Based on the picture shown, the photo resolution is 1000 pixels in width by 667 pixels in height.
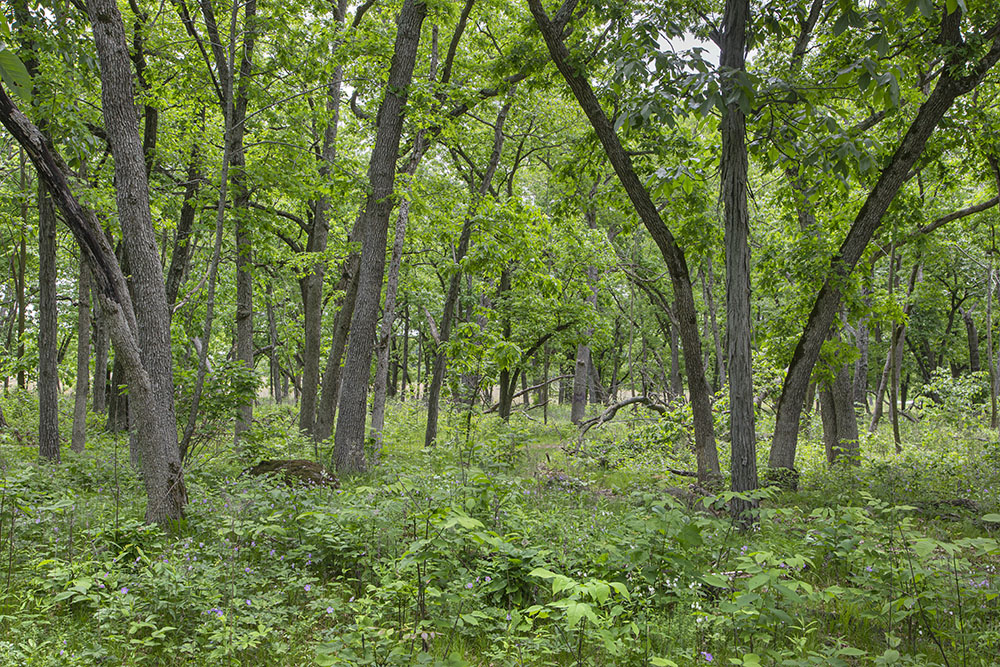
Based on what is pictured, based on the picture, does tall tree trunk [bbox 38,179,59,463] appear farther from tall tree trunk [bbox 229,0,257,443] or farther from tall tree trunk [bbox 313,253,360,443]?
tall tree trunk [bbox 313,253,360,443]

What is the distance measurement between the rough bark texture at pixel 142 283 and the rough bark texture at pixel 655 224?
418 cm

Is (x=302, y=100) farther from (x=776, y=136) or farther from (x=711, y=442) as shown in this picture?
(x=711, y=442)

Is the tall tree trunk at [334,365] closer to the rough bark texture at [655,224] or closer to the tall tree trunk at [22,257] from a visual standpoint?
the tall tree trunk at [22,257]

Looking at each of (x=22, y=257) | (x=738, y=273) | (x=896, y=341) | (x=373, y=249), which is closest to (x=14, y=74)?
(x=738, y=273)

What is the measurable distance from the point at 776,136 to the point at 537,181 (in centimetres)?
1809

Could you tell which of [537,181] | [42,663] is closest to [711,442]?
[42,663]

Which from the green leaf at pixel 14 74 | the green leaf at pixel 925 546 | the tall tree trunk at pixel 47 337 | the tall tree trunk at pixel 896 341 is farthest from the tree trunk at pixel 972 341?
the tall tree trunk at pixel 47 337

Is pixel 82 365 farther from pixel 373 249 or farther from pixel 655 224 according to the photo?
pixel 655 224

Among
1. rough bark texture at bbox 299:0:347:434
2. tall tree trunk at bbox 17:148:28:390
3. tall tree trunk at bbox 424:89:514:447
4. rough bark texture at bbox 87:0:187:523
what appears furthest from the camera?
rough bark texture at bbox 299:0:347:434

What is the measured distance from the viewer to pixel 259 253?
475 inches

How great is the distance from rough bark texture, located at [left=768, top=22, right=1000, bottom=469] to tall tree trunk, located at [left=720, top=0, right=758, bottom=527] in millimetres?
1629

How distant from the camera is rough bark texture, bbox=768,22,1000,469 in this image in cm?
599

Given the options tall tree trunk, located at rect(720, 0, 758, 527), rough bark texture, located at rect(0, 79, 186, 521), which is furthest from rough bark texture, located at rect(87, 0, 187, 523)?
tall tree trunk, located at rect(720, 0, 758, 527)

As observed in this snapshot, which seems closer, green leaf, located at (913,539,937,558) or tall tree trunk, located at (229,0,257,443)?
green leaf, located at (913,539,937,558)
